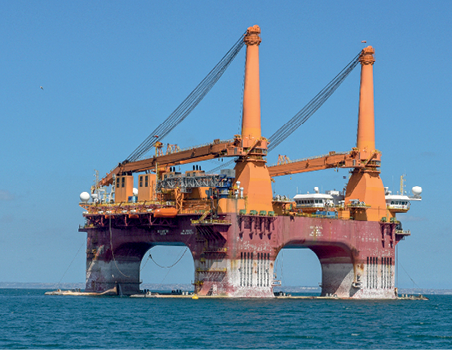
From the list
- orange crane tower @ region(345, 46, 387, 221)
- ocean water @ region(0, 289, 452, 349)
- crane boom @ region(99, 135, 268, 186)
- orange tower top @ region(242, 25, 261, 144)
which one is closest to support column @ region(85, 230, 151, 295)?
crane boom @ region(99, 135, 268, 186)

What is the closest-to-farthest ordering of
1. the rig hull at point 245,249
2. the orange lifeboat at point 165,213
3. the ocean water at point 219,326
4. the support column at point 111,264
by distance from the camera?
the ocean water at point 219,326
the rig hull at point 245,249
the orange lifeboat at point 165,213
the support column at point 111,264

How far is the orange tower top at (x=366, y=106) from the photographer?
127 m

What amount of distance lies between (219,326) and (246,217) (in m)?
32.8

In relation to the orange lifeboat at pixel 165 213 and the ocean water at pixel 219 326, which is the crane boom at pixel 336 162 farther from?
the orange lifeboat at pixel 165 213

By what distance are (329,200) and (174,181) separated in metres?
27.1

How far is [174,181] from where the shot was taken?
11525 cm

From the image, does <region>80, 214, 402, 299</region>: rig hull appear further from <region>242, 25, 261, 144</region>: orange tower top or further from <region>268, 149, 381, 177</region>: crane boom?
<region>242, 25, 261, 144</region>: orange tower top

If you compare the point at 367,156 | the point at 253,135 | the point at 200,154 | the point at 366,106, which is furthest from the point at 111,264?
the point at 366,106

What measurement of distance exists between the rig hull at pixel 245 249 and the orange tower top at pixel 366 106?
12515 mm

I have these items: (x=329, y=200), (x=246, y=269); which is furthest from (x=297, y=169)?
(x=246, y=269)

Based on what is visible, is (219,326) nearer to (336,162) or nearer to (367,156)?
(336,162)

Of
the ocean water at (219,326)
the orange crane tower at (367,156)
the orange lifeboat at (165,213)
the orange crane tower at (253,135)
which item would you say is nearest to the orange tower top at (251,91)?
the orange crane tower at (253,135)

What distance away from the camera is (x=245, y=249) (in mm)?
108625

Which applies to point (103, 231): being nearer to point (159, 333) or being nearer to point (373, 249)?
point (373, 249)
